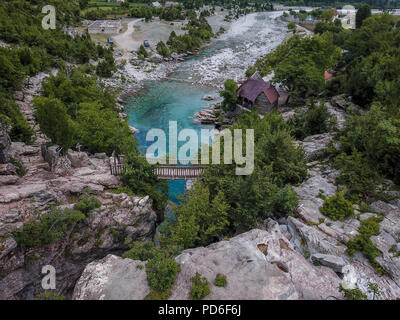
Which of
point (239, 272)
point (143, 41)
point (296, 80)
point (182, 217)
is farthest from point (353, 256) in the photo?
point (143, 41)

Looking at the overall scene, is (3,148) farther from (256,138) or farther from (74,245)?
(256,138)

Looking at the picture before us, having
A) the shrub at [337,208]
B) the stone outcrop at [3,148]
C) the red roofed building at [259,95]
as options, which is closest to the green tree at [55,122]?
the stone outcrop at [3,148]

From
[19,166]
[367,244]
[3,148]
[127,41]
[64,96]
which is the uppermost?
[127,41]

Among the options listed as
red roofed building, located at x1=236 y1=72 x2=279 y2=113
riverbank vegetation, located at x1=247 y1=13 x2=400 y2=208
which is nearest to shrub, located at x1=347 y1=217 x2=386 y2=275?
riverbank vegetation, located at x1=247 y1=13 x2=400 y2=208

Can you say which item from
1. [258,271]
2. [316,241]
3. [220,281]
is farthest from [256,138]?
[220,281]

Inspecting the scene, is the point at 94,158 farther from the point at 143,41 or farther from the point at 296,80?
the point at 143,41

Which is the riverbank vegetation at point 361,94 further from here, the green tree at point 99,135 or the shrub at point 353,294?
the green tree at point 99,135
